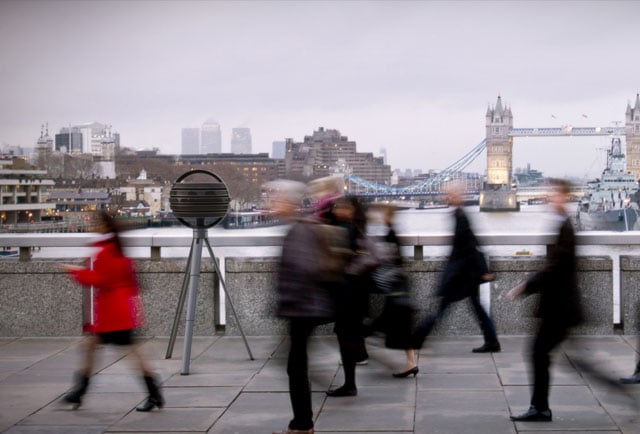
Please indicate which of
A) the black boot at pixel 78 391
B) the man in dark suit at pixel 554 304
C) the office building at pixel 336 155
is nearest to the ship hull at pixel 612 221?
the office building at pixel 336 155

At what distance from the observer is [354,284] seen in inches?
263

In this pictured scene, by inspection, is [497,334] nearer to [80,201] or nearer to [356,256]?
[356,256]

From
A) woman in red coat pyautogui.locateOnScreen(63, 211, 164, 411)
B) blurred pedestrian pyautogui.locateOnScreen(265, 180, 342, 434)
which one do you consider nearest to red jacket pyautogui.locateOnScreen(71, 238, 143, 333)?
woman in red coat pyautogui.locateOnScreen(63, 211, 164, 411)

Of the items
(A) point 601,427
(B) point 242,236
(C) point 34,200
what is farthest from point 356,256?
(C) point 34,200

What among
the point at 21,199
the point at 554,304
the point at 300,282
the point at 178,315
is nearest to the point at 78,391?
the point at 178,315

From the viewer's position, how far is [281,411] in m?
6.41

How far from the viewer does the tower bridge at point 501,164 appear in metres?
107

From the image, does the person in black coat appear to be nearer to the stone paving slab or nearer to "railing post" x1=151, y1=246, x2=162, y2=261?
the stone paving slab

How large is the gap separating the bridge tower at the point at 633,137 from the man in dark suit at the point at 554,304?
137834mm

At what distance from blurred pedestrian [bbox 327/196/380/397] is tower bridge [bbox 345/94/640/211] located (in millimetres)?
73746

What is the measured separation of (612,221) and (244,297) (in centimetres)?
6975

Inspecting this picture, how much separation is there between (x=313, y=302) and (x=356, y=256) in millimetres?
1654

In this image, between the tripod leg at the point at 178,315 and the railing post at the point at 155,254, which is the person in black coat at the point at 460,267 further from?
the railing post at the point at 155,254

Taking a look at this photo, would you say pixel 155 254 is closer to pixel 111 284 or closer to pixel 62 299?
pixel 62 299
